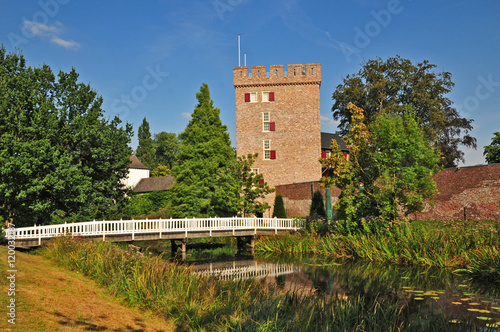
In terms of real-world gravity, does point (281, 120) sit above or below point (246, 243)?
above

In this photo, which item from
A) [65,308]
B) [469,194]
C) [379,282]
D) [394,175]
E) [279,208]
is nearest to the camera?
[65,308]

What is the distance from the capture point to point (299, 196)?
3475 centimetres

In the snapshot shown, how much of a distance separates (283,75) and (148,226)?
21753mm

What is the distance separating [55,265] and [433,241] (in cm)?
1391

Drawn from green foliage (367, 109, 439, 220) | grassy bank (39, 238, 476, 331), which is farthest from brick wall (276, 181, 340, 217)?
grassy bank (39, 238, 476, 331)

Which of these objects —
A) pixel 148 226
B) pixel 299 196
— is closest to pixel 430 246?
pixel 148 226

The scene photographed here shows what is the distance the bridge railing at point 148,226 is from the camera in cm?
1736

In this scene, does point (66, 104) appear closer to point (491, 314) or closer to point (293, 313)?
point (293, 313)

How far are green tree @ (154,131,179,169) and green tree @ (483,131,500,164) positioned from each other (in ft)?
170

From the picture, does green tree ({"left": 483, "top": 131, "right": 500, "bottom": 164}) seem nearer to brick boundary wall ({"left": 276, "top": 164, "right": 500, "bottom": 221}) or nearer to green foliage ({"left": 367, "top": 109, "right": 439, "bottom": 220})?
brick boundary wall ({"left": 276, "top": 164, "right": 500, "bottom": 221})

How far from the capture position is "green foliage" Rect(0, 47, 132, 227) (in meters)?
19.3

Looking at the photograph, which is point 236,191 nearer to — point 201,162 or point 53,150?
point 201,162

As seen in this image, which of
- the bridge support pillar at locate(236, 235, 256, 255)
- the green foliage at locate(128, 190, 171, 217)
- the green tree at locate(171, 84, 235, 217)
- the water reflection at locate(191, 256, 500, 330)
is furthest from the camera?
the green foliage at locate(128, 190, 171, 217)

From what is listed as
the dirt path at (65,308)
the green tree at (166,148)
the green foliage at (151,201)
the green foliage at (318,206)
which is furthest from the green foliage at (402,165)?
the green tree at (166,148)
